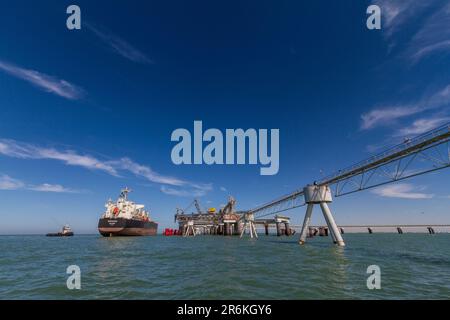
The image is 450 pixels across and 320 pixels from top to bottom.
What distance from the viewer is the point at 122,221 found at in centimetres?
8056

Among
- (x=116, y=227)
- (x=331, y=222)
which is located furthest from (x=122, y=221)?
(x=331, y=222)

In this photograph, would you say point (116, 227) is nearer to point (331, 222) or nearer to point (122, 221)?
point (122, 221)

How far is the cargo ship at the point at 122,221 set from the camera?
79.9 meters

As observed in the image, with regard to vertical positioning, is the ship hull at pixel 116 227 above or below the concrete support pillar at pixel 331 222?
below

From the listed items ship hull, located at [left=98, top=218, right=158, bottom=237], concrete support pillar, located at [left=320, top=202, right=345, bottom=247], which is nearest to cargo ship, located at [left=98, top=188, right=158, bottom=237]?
ship hull, located at [left=98, top=218, right=158, bottom=237]

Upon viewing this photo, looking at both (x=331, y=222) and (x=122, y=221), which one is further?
(x=122, y=221)

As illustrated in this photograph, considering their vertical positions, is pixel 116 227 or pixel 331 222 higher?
pixel 331 222

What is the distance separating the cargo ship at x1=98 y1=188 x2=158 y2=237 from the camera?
262 ft

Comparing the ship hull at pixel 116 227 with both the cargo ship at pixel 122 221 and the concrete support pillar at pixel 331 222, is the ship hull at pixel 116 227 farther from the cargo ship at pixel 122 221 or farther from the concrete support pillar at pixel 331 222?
the concrete support pillar at pixel 331 222

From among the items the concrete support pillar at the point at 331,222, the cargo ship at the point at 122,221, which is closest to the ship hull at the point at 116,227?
the cargo ship at the point at 122,221

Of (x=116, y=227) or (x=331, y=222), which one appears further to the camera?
(x=116, y=227)
